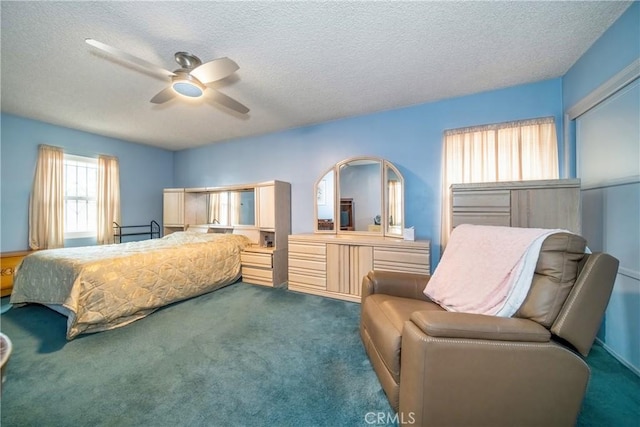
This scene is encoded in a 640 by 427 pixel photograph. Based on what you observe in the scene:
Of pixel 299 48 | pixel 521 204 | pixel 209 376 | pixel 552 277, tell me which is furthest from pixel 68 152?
pixel 521 204

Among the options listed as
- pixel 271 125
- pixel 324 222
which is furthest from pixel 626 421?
pixel 271 125

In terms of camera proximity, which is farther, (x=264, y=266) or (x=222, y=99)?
(x=264, y=266)

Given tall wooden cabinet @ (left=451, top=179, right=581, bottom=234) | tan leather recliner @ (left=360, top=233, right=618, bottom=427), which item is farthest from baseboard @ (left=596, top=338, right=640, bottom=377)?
tan leather recliner @ (left=360, top=233, right=618, bottom=427)

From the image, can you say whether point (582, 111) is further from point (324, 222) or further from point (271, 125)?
point (271, 125)

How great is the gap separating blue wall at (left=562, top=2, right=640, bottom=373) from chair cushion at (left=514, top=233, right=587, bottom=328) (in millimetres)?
905

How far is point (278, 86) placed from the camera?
2547 millimetres

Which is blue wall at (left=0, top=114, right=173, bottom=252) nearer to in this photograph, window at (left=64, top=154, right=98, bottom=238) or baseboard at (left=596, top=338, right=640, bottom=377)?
window at (left=64, top=154, right=98, bottom=238)

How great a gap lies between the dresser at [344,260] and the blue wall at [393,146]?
486mm

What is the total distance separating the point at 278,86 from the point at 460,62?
1.74 m

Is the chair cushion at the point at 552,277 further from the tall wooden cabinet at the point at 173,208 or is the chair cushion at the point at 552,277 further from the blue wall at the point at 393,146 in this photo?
the tall wooden cabinet at the point at 173,208

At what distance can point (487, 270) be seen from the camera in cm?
149

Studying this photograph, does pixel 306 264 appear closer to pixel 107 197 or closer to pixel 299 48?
pixel 299 48

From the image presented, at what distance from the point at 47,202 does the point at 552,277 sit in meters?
5.58

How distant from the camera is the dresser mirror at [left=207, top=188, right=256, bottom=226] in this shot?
4.13 m
